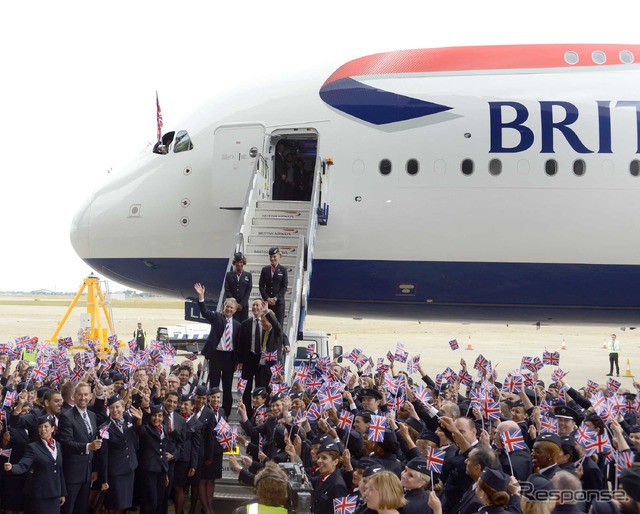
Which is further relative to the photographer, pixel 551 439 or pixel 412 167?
pixel 412 167

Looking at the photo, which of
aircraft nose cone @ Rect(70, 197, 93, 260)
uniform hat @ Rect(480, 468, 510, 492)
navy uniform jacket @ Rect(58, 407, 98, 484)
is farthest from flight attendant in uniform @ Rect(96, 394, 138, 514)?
aircraft nose cone @ Rect(70, 197, 93, 260)

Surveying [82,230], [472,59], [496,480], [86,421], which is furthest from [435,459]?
[82,230]

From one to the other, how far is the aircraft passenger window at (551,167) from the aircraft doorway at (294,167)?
4.79 meters

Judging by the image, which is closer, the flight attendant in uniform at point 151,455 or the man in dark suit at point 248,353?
the flight attendant in uniform at point 151,455

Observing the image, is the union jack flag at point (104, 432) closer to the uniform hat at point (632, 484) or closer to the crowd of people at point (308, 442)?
the crowd of people at point (308, 442)

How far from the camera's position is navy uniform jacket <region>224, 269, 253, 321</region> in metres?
13.4

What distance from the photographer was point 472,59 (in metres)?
16.6

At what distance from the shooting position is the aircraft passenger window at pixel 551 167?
631 inches

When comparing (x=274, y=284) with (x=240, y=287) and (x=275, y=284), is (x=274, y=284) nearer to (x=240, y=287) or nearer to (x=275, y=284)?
(x=275, y=284)

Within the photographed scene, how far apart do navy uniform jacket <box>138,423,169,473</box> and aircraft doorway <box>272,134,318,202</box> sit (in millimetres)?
8423

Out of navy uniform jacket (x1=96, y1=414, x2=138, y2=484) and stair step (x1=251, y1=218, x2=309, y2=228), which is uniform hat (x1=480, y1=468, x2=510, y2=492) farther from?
stair step (x1=251, y1=218, x2=309, y2=228)

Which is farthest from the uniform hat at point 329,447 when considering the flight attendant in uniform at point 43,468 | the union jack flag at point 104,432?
the flight attendant in uniform at point 43,468

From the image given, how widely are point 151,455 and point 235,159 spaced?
27.2ft

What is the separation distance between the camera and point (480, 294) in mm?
16891
